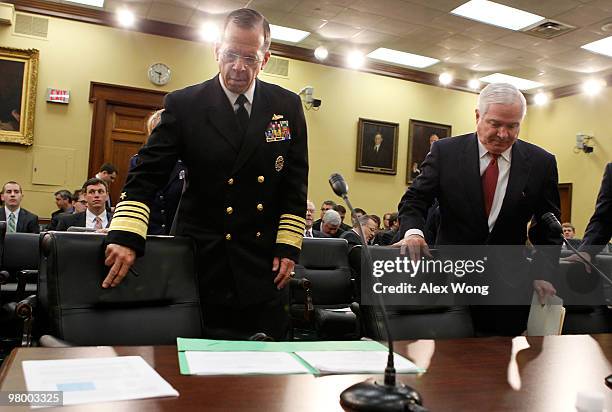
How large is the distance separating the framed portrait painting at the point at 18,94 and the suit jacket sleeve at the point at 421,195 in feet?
20.3

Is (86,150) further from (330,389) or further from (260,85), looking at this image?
(330,389)

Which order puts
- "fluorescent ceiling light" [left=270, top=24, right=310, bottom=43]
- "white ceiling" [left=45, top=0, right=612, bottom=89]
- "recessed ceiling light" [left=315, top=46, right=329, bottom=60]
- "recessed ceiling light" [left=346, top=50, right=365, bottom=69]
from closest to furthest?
1. "white ceiling" [left=45, top=0, right=612, bottom=89]
2. "fluorescent ceiling light" [left=270, top=24, right=310, bottom=43]
3. "recessed ceiling light" [left=315, top=46, right=329, bottom=60]
4. "recessed ceiling light" [left=346, top=50, right=365, bottom=69]

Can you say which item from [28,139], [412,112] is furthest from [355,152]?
[28,139]

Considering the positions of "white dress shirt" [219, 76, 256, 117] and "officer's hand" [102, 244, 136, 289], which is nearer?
"officer's hand" [102, 244, 136, 289]

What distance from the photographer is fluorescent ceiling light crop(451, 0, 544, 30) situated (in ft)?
21.6

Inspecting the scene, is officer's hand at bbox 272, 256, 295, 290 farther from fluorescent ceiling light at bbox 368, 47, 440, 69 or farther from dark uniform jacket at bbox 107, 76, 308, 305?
fluorescent ceiling light at bbox 368, 47, 440, 69

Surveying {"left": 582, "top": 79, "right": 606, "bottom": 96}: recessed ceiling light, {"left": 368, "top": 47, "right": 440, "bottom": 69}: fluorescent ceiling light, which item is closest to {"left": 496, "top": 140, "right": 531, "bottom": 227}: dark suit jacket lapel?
{"left": 368, "top": 47, "right": 440, "bottom": 69}: fluorescent ceiling light

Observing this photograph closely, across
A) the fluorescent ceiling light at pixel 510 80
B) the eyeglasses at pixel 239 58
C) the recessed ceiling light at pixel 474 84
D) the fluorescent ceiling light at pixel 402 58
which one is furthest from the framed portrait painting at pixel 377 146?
the eyeglasses at pixel 239 58

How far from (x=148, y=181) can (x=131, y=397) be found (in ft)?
3.04

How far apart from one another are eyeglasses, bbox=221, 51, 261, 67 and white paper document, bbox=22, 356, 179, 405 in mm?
979

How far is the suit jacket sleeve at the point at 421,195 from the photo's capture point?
211 centimetres

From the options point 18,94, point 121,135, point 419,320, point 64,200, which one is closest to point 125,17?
point 121,135

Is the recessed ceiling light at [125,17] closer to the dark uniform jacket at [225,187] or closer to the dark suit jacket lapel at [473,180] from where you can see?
the dark uniform jacket at [225,187]

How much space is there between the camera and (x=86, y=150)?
24.1ft
